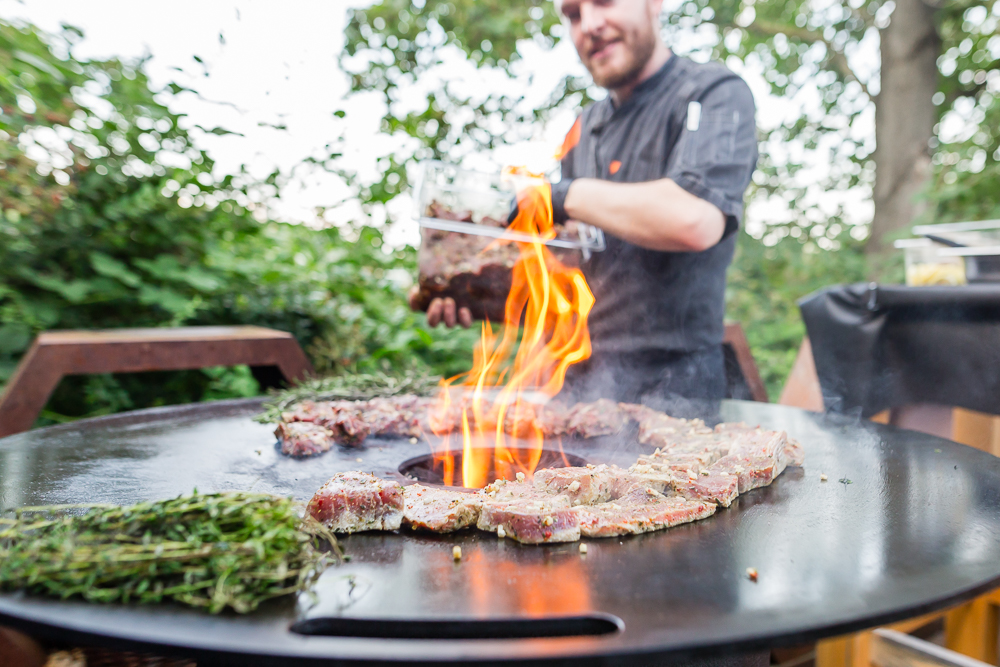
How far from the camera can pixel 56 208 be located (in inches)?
148

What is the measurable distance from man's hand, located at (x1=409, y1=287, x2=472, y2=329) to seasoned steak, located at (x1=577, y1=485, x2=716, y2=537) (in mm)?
1653

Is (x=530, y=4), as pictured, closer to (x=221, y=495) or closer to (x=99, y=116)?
(x=99, y=116)

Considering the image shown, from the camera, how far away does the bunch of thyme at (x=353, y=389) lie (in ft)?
9.33

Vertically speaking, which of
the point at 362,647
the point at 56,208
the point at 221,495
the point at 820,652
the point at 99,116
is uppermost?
the point at 99,116

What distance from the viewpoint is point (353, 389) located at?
3.04m

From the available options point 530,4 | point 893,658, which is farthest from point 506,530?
point 530,4

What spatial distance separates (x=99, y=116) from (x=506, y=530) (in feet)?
13.3

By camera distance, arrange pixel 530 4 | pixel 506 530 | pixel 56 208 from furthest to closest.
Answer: pixel 530 4 → pixel 56 208 → pixel 506 530

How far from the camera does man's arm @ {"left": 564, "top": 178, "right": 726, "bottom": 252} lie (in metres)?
2.62

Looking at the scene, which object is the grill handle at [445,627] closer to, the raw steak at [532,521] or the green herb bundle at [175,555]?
the green herb bundle at [175,555]

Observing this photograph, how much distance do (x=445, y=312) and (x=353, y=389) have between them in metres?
0.62

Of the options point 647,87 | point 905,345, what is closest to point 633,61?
point 647,87

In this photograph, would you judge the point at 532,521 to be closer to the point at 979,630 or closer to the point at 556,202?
the point at 556,202

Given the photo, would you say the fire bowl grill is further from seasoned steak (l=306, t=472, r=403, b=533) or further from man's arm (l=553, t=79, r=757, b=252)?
man's arm (l=553, t=79, r=757, b=252)
